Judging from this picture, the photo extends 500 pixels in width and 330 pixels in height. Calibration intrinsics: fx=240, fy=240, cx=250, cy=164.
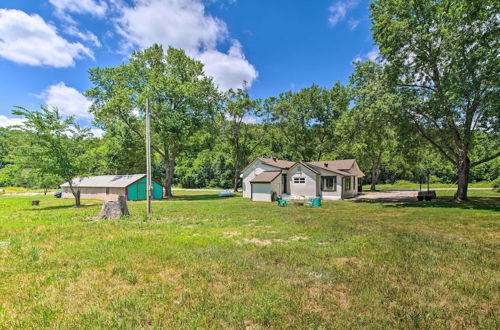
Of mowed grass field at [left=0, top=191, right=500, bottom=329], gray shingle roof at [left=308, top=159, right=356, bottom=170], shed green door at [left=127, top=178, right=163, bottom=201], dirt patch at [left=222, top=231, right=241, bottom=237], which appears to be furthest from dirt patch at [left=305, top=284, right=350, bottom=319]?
shed green door at [left=127, top=178, right=163, bottom=201]

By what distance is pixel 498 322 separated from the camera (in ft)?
12.2

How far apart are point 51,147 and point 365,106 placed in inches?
1106

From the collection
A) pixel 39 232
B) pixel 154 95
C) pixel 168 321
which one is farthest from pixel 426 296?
pixel 154 95

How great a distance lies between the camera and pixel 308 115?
144ft

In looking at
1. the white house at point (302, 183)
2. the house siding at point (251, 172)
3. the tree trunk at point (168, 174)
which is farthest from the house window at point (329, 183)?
the tree trunk at point (168, 174)

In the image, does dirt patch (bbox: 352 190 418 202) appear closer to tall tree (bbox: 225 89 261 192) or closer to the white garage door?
the white garage door

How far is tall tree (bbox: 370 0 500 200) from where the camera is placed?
1555 cm

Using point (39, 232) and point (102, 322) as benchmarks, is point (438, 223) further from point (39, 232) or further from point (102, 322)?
point (39, 232)

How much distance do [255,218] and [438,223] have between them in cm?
896

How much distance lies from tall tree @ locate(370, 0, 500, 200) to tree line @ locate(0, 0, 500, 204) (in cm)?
8

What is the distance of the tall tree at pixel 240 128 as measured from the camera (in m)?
39.0

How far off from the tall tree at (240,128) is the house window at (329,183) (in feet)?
56.2

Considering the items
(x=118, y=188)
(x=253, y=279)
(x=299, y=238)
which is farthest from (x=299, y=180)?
(x=253, y=279)

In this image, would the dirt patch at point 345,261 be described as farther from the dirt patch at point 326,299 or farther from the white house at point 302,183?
the white house at point 302,183
